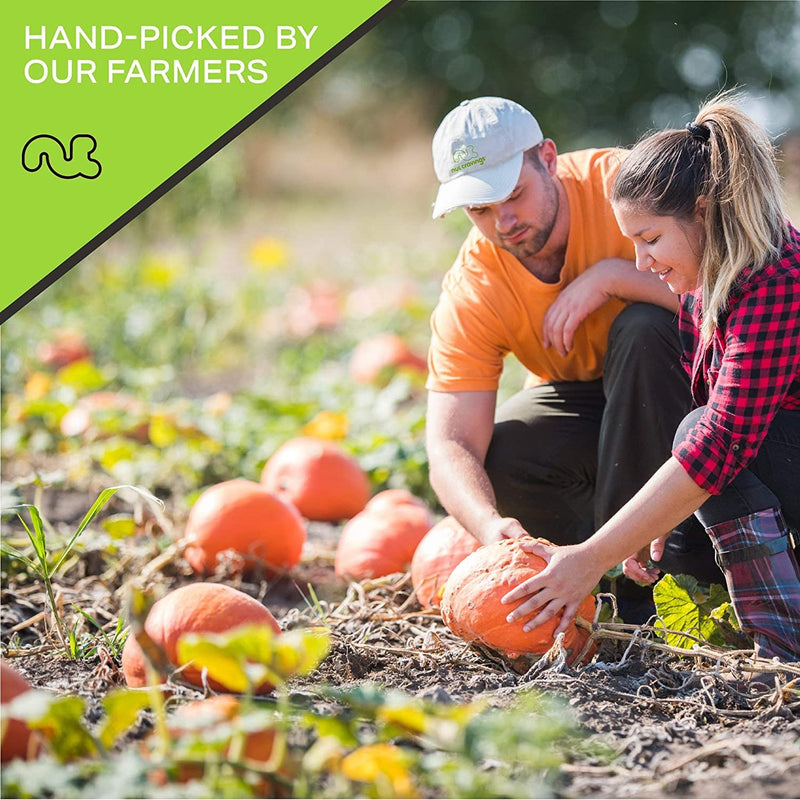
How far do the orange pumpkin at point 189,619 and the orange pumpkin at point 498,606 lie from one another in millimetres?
468

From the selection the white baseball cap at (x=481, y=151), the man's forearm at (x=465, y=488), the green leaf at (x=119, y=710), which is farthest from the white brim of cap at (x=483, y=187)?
the green leaf at (x=119, y=710)

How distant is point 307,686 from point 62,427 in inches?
121

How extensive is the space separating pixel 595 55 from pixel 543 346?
17622 mm

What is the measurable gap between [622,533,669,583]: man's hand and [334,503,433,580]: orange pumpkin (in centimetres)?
82

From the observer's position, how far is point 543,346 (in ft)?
11.0

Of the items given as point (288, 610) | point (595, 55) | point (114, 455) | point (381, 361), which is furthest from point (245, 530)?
point (595, 55)

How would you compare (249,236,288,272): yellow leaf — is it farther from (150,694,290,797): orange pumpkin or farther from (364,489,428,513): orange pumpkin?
(150,694,290,797): orange pumpkin

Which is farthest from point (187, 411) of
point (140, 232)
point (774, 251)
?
point (140, 232)

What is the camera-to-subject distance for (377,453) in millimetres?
4727

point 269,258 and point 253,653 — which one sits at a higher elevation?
point 269,258

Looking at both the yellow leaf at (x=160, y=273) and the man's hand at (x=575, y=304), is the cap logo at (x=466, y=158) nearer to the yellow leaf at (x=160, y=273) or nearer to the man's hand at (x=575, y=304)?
the man's hand at (x=575, y=304)

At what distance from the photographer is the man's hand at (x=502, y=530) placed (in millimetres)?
2799

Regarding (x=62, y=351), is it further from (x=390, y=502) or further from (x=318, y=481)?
(x=390, y=502)

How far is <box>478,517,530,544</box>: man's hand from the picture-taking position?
9.18 ft
